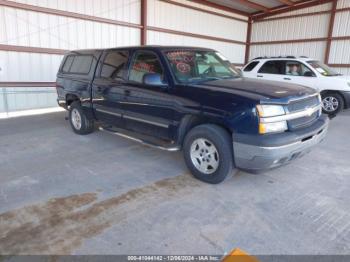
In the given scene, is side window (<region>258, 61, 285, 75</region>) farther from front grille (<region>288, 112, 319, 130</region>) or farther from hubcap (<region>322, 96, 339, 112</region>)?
front grille (<region>288, 112, 319, 130</region>)

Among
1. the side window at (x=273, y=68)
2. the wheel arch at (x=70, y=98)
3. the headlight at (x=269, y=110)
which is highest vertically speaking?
the side window at (x=273, y=68)

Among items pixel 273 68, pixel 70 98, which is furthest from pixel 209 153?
pixel 273 68

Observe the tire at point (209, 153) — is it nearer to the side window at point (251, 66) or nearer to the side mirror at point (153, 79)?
the side mirror at point (153, 79)

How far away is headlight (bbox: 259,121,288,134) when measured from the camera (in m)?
3.05

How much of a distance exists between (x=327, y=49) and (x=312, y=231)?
44.4 ft

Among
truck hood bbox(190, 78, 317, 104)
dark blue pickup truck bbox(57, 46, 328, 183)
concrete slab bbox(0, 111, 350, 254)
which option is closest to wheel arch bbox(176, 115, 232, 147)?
dark blue pickup truck bbox(57, 46, 328, 183)

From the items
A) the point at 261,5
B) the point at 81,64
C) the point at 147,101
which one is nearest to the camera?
the point at 147,101

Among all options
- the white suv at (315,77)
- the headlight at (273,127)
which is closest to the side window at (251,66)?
the white suv at (315,77)

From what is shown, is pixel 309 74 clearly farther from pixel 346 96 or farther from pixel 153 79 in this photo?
pixel 153 79

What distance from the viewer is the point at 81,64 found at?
18.4 ft

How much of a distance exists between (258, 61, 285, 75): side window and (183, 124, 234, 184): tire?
635 centimetres

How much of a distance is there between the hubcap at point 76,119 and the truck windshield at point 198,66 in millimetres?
2781

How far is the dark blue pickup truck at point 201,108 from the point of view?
312cm

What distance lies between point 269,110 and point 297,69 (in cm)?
640
